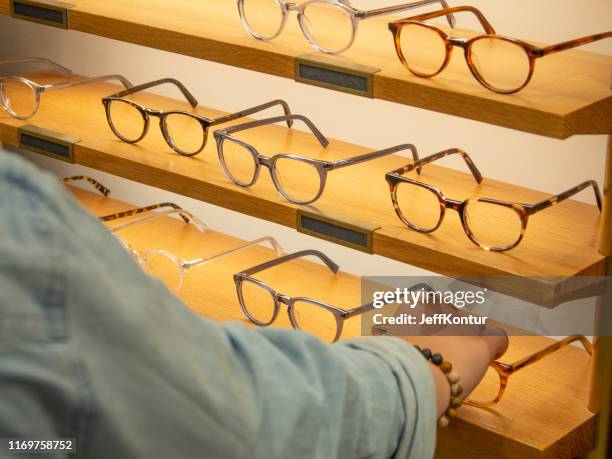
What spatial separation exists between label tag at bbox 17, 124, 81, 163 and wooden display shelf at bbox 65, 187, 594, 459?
0.94 feet

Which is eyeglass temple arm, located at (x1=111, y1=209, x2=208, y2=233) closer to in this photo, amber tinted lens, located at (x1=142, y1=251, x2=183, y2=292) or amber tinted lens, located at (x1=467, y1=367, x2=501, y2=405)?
amber tinted lens, located at (x1=142, y1=251, x2=183, y2=292)

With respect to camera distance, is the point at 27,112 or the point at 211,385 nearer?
the point at 211,385

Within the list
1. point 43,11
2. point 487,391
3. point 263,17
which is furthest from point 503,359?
point 43,11

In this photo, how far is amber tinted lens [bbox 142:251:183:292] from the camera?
70.1 inches

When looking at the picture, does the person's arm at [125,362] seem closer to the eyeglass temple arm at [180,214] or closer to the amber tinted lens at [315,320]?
the amber tinted lens at [315,320]

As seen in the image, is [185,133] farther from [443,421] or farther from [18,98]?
[443,421]

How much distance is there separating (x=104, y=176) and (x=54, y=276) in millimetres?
1863

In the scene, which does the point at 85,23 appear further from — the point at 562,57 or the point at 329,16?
the point at 562,57

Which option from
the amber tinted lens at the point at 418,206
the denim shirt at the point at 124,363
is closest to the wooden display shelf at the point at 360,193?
the amber tinted lens at the point at 418,206

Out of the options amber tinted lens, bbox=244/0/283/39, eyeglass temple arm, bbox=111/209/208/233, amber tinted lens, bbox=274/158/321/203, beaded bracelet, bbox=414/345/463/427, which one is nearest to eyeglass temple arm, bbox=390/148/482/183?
amber tinted lens, bbox=274/158/321/203

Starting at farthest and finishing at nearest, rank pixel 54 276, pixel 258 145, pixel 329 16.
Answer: pixel 258 145 < pixel 329 16 < pixel 54 276

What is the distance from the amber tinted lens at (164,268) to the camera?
178 centimetres

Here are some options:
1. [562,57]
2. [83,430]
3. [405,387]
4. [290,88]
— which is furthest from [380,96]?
[83,430]

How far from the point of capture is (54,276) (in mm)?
522
